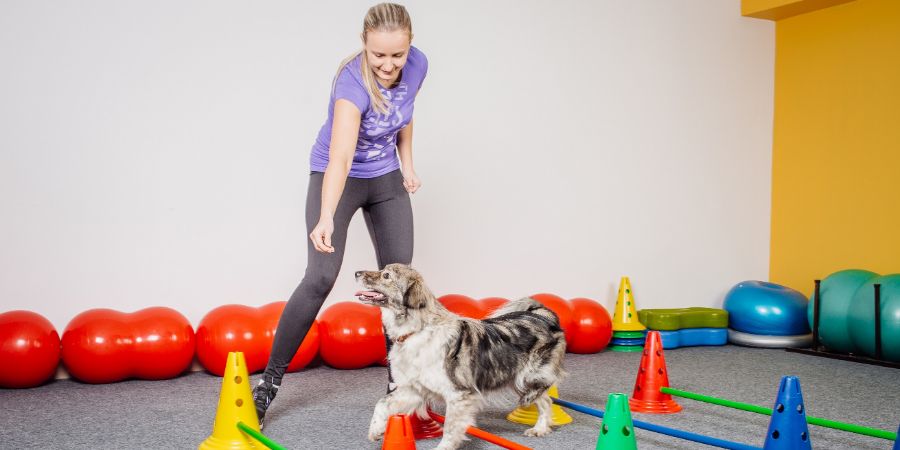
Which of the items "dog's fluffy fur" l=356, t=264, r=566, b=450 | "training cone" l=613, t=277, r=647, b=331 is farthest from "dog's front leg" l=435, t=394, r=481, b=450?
"training cone" l=613, t=277, r=647, b=331

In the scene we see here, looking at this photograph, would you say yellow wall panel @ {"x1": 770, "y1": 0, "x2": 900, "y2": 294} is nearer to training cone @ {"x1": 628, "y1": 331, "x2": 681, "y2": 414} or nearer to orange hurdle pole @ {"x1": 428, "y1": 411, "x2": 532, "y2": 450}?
training cone @ {"x1": 628, "y1": 331, "x2": 681, "y2": 414}

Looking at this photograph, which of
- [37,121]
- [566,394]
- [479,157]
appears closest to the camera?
[566,394]

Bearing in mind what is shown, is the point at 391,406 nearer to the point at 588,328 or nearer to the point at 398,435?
the point at 398,435

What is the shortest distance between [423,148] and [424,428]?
223 centimetres

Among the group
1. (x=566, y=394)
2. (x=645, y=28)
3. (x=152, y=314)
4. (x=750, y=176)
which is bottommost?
(x=566, y=394)

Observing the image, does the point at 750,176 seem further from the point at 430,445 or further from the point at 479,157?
the point at 430,445

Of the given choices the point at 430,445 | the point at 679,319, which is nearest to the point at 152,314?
the point at 430,445

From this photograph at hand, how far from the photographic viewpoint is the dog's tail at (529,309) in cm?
325

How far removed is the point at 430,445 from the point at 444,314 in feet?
1.52

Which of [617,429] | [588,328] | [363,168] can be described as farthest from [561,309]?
[617,429]

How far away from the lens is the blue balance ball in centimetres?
528

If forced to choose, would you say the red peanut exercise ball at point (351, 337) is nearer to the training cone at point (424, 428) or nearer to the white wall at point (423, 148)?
the white wall at point (423, 148)

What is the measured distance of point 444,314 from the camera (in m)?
2.85

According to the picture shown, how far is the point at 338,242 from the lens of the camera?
3090mm
